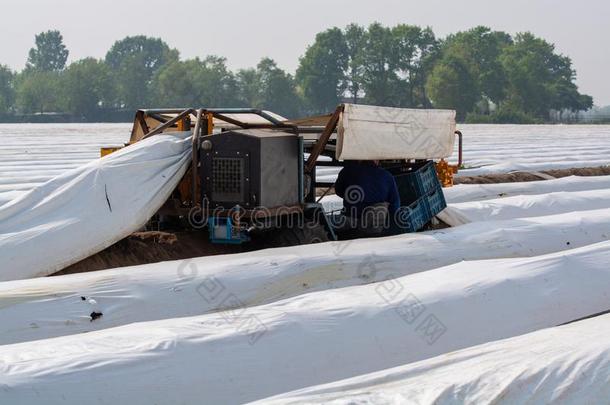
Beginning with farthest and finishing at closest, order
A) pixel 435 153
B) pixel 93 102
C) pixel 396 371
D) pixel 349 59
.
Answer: pixel 349 59 → pixel 93 102 → pixel 435 153 → pixel 396 371

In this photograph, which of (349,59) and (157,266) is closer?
(157,266)

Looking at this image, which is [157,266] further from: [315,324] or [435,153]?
[435,153]

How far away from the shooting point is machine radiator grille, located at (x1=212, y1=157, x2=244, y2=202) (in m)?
7.80

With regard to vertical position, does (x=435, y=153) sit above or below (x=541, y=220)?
above

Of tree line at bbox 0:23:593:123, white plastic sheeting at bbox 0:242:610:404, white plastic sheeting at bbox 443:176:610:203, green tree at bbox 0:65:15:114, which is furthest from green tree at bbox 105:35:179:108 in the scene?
white plastic sheeting at bbox 0:242:610:404

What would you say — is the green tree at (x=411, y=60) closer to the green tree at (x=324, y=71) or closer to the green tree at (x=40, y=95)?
the green tree at (x=324, y=71)

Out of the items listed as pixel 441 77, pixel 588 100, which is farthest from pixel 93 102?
pixel 588 100

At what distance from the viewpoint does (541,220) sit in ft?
30.8

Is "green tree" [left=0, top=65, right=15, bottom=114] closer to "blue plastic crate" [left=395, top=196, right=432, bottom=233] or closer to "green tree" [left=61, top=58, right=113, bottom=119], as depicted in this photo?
"green tree" [left=61, top=58, right=113, bottom=119]

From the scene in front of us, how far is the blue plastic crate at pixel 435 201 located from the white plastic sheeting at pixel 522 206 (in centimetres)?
8

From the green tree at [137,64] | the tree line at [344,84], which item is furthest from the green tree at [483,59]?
the green tree at [137,64]

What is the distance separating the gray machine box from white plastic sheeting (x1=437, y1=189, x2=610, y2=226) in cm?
250

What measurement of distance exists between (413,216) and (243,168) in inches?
86.7

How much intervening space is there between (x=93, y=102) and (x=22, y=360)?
65.5 metres
